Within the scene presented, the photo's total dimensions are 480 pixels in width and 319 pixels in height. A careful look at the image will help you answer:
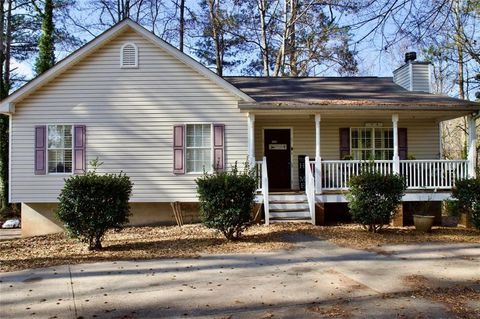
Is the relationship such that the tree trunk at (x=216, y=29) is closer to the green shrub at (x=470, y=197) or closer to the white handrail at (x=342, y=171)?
the white handrail at (x=342, y=171)

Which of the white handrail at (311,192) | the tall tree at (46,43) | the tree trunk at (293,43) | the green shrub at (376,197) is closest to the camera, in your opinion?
the green shrub at (376,197)

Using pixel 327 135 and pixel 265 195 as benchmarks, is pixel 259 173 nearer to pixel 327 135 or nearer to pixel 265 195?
pixel 265 195

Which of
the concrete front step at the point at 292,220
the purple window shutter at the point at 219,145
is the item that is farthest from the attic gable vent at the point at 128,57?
the concrete front step at the point at 292,220

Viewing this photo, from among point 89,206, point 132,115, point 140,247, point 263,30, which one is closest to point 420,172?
point 140,247

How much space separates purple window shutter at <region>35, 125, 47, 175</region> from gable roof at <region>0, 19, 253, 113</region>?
1024 millimetres

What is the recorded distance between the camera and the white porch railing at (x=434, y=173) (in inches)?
464

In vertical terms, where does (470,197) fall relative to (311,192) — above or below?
below

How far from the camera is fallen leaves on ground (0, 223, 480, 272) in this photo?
26.1 ft

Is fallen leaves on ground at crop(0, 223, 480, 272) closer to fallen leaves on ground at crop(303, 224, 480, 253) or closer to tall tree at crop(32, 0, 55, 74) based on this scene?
fallen leaves on ground at crop(303, 224, 480, 253)

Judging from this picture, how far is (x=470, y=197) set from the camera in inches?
397

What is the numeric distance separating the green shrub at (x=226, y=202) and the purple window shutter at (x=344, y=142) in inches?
219

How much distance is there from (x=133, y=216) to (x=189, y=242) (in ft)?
13.3

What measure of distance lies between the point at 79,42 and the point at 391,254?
2249cm

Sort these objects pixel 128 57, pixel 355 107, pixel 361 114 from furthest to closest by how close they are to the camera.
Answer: pixel 361 114
pixel 128 57
pixel 355 107
